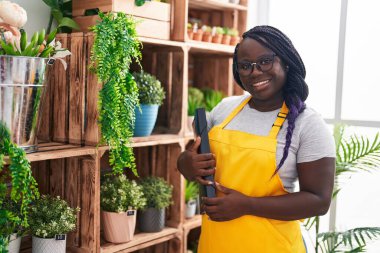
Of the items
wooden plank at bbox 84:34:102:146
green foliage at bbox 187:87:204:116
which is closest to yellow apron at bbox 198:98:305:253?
wooden plank at bbox 84:34:102:146

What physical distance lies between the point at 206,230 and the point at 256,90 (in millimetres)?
605

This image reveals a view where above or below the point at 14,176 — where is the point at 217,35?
above

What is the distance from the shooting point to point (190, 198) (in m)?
2.75

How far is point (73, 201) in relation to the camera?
2.09 metres

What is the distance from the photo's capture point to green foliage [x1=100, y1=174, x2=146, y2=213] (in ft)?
7.16

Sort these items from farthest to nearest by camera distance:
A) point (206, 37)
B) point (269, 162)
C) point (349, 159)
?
point (206, 37)
point (349, 159)
point (269, 162)

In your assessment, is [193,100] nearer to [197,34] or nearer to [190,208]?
[197,34]

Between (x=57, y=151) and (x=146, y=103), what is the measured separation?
0.54 meters

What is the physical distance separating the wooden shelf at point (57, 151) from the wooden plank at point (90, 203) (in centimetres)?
7

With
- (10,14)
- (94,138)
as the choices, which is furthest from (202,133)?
(10,14)

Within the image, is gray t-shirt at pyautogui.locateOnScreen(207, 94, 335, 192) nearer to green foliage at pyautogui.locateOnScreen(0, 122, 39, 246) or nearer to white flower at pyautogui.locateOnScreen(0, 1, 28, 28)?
green foliage at pyautogui.locateOnScreen(0, 122, 39, 246)

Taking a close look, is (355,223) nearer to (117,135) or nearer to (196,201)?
(196,201)

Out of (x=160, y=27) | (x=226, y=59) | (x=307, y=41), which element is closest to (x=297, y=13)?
(x=307, y=41)

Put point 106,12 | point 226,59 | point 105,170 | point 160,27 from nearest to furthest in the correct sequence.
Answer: point 106,12 → point 160,27 → point 105,170 → point 226,59
